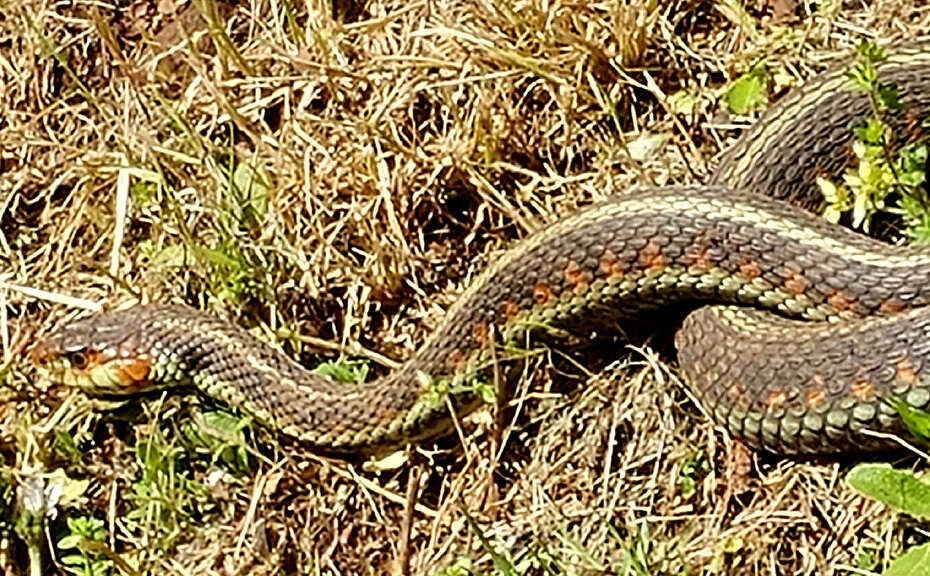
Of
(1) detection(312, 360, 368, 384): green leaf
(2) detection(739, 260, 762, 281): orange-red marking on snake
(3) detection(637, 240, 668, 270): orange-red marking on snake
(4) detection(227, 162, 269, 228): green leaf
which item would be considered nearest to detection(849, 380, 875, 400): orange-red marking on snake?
(2) detection(739, 260, 762, 281): orange-red marking on snake

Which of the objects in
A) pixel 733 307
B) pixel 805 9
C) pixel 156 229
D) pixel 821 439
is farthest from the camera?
pixel 156 229

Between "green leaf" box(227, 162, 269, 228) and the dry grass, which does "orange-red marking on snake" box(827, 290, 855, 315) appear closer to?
the dry grass

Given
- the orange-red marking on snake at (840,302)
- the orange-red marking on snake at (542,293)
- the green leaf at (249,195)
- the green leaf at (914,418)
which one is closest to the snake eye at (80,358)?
the green leaf at (249,195)

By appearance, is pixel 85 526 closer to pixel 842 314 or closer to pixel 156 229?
pixel 156 229

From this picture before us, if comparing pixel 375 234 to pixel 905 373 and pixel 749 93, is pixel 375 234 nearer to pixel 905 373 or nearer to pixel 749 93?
pixel 749 93

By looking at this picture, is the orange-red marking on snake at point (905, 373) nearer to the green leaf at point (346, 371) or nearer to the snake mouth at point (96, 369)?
the green leaf at point (346, 371)

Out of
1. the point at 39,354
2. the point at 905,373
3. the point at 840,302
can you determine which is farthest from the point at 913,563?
the point at 39,354

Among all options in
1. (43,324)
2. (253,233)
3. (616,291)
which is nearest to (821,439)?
(616,291)
